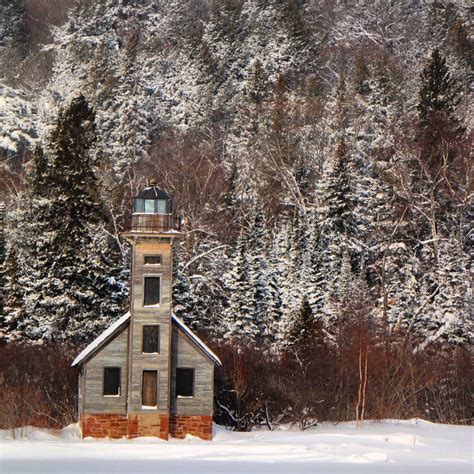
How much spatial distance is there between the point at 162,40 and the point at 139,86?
46.3 feet

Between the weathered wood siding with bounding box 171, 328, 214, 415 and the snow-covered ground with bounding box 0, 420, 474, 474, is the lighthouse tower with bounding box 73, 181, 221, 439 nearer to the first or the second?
the weathered wood siding with bounding box 171, 328, 214, 415

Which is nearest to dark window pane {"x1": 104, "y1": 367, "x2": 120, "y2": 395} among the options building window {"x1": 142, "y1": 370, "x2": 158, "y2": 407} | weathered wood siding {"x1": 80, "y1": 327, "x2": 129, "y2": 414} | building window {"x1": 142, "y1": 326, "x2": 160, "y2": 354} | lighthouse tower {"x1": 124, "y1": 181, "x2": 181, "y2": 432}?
weathered wood siding {"x1": 80, "y1": 327, "x2": 129, "y2": 414}

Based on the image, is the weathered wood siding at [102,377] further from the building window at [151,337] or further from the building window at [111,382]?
the building window at [151,337]

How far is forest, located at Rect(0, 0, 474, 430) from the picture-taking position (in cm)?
4591

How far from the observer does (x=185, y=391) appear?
1503 inches

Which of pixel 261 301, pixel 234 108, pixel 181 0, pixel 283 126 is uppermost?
pixel 181 0

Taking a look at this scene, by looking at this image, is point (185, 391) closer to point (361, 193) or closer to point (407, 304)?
point (407, 304)

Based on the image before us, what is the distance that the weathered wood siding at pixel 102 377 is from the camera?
124ft

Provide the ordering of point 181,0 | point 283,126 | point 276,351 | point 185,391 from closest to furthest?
1. point 185,391
2. point 276,351
3. point 283,126
4. point 181,0

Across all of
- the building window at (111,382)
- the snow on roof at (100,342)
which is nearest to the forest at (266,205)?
the snow on roof at (100,342)

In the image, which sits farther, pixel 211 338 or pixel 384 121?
pixel 384 121

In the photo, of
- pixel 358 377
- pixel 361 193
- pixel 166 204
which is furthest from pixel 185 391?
pixel 361 193

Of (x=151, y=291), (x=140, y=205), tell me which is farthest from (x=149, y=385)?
(x=140, y=205)

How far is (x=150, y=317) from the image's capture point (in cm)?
3797
